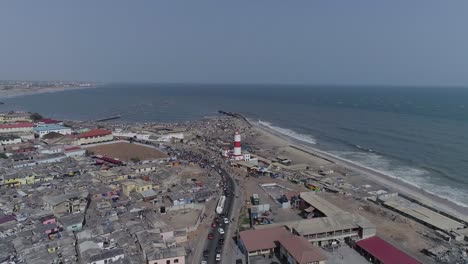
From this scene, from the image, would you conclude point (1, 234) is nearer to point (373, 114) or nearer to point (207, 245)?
point (207, 245)

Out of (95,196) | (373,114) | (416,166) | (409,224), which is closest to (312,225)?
(409,224)

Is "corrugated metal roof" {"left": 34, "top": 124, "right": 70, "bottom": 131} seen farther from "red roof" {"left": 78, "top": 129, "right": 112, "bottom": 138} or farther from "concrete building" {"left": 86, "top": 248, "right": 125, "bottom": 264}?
"concrete building" {"left": 86, "top": 248, "right": 125, "bottom": 264}

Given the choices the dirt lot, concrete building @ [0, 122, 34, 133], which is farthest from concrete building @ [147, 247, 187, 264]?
concrete building @ [0, 122, 34, 133]

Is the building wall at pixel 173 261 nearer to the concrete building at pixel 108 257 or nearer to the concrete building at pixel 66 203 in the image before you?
the concrete building at pixel 108 257

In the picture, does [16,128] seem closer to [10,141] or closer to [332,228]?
[10,141]

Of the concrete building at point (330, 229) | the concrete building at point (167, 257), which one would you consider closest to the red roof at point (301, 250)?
the concrete building at point (330, 229)

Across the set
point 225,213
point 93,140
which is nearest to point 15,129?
point 93,140
